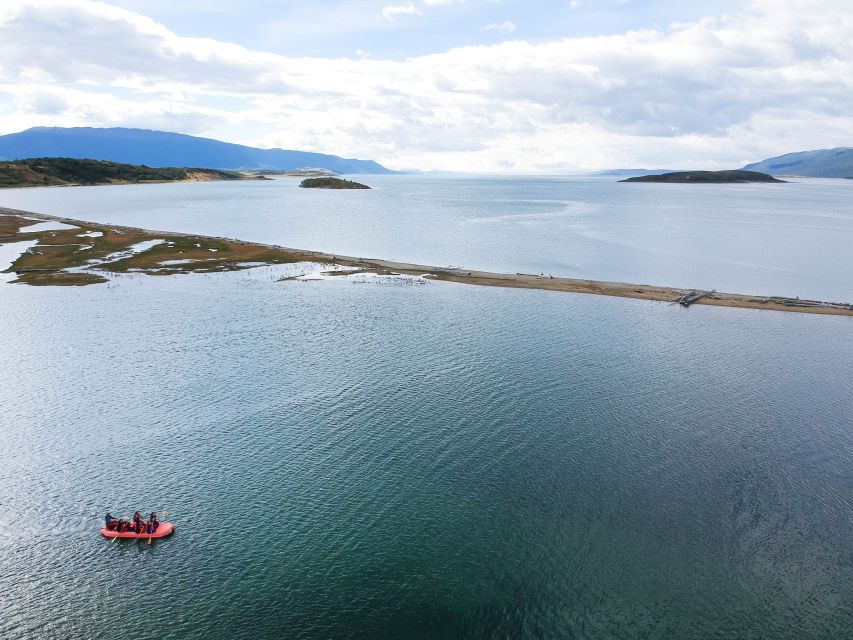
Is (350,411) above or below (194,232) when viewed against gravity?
below

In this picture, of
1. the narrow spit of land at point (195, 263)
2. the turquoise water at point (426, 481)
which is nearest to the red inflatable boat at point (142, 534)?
the turquoise water at point (426, 481)

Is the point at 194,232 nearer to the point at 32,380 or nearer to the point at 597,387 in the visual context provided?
the point at 32,380

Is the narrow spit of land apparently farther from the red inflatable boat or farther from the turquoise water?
the red inflatable boat

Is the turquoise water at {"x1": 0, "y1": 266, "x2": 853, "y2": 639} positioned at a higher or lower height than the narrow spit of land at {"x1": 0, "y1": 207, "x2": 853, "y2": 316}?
lower

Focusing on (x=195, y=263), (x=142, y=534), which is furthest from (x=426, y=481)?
(x=195, y=263)

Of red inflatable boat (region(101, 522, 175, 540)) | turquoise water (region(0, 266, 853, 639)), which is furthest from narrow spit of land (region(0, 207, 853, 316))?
red inflatable boat (region(101, 522, 175, 540))

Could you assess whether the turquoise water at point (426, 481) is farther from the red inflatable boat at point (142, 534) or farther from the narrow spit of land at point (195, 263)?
the narrow spit of land at point (195, 263)

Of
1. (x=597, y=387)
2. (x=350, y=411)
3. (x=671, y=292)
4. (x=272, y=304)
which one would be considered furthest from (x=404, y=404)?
(x=671, y=292)
